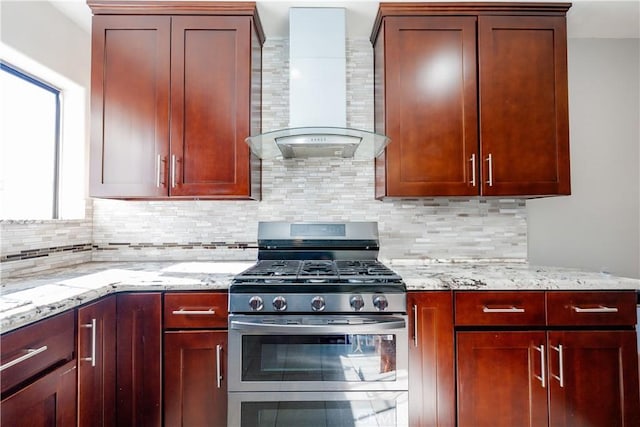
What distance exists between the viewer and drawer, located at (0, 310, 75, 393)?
3.11ft

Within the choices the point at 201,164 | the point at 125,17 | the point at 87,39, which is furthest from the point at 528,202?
the point at 87,39

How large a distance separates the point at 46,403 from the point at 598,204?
3.05 meters

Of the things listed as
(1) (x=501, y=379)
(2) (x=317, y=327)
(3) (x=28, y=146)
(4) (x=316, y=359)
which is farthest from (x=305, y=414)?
(3) (x=28, y=146)

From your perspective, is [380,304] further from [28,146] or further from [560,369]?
[28,146]

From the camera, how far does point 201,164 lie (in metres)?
1.82

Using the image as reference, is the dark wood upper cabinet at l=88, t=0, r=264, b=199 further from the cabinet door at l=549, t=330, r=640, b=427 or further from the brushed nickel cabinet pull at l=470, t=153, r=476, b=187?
the cabinet door at l=549, t=330, r=640, b=427

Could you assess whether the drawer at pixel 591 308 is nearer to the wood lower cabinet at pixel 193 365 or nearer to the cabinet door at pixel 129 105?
the wood lower cabinet at pixel 193 365

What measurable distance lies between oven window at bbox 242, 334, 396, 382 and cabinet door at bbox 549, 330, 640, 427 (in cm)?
79

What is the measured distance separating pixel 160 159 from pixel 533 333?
2.07 meters

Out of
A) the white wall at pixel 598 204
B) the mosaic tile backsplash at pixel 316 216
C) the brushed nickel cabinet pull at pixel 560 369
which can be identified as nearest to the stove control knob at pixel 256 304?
the mosaic tile backsplash at pixel 316 216

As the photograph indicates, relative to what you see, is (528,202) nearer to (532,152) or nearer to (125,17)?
(532,152)

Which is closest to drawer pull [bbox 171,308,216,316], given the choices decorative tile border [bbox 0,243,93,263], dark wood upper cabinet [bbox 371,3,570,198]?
decorative tile border [bbox 0,243,93,263]

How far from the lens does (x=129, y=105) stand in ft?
5.96

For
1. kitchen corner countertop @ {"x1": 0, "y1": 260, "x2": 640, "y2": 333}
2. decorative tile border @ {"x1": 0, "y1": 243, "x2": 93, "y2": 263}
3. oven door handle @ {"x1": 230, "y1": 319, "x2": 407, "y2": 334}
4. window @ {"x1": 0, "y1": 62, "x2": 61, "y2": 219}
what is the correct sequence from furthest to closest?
window @ {"x1": 0, "y1": 62, "x2": 61, "y2": 219} < decorative tile border @ {"x1": 0, "y1": 243, "x2": 93, "y2": 263} < oven door handle @ {"x1": 230, "y1": 319, "x2": 407, "y2": 334} < kitchen corner countertop @ {"x1": 0, "y1": 260, "x2": 640, "y2": 333}
